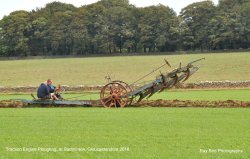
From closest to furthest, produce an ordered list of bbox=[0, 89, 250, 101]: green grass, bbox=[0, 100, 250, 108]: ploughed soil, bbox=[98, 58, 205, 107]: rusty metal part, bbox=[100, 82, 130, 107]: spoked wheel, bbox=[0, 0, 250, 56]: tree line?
bbox=[0, 100, 250, 108]: ploughed soil < bbox=[98, 58, 205, 107]: rusty metal part < bbox=[100, 82, 130, 107]: spoked wheel < bbox=[0, 89, 250, 101]: green grass < bbox=[0, 0, 250, 56]: tree line

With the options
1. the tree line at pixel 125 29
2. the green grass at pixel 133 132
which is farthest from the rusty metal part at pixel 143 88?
the tree line at pixel 125 29

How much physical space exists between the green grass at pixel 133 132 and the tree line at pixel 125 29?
111725mm

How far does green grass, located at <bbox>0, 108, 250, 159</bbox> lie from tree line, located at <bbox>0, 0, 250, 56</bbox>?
11173cm

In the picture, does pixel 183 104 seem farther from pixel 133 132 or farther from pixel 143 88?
pixel 133 132

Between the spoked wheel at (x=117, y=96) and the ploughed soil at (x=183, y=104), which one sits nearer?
the ploughed soil at (x=183, y=104)

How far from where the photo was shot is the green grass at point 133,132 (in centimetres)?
1213

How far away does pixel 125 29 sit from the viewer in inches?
5782

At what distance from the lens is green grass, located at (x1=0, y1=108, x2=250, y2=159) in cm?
1213

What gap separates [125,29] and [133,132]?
132514 mm

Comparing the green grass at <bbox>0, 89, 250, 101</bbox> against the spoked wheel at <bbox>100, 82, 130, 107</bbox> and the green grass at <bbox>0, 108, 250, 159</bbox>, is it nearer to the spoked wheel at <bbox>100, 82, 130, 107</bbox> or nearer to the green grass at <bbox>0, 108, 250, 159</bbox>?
the spoked wheel at <bbox>100, 82, 130, 107</bbox>

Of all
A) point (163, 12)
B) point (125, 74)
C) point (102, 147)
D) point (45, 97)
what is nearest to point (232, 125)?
point (102, 147)

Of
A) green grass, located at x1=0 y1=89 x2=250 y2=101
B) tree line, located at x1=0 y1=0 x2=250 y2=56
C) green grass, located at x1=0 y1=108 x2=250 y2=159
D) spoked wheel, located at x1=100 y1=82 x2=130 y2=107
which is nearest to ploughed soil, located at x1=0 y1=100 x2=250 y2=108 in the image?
spoked wheel, located at x1=100 y1=82 x2=130 y2=107

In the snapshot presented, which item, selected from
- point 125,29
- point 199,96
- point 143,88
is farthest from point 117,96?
point 125,29

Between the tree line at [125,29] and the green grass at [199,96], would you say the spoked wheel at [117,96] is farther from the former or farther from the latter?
the tree line at [125,29]
